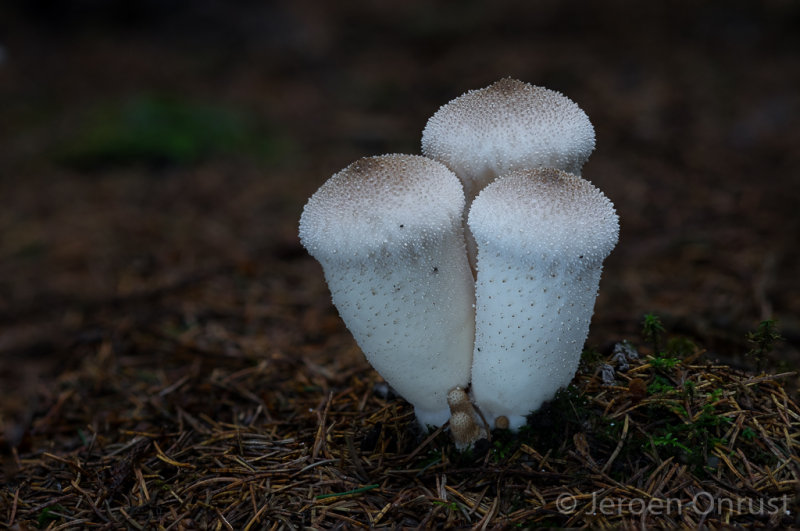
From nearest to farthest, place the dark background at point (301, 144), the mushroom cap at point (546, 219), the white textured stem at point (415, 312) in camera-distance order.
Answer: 1. the mushroom cap at point (546, 219)
2. the white textured stem at point (415, 312)
3. the dark background at point (301, 144)

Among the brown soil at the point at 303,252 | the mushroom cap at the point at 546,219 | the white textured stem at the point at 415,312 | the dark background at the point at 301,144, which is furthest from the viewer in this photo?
the dark background at the point at 301,144

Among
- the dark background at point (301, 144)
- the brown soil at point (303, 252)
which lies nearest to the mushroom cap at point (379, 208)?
the brown soil at point (303, 252)

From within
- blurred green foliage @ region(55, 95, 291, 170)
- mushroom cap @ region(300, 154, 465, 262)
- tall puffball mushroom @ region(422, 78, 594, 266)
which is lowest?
blurred green foliage @ region(55, 95, 291, 170)

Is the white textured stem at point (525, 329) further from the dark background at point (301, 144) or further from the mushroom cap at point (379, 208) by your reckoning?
the dark background at point (301, 144)

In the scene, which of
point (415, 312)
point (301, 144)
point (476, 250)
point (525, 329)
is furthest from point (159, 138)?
point (525, 329)

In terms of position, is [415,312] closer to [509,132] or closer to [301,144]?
[509,132]

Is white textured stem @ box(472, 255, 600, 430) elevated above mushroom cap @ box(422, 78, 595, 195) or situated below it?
below

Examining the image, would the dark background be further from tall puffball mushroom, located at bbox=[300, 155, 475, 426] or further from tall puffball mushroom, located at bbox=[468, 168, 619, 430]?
tall puffball mushroom, located at bbox=[300, 155, 475, 426]

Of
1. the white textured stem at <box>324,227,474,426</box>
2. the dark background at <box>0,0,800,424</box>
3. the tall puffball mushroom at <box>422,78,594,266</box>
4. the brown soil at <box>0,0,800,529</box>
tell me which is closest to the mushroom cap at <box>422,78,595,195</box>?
the tall puffball mushroom at <box>422,78,594,266</box>

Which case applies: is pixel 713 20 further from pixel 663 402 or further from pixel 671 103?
pixel 663 402
